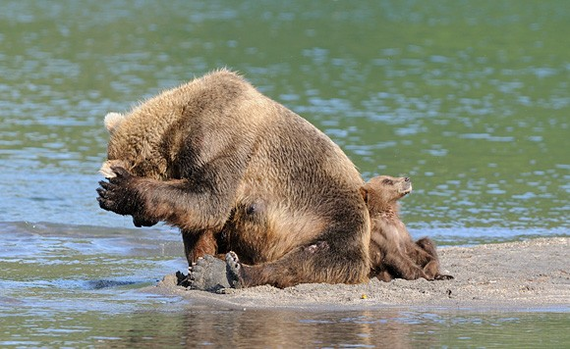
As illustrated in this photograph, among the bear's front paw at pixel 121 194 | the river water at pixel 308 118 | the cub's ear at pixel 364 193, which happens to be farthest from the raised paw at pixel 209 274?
the cub's ear at pixel 364 193

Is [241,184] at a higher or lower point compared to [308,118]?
lower

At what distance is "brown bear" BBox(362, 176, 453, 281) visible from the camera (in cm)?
1056

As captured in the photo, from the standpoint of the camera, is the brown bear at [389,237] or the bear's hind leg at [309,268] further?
the brown bear at [389,237]

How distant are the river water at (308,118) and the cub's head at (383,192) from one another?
137cm

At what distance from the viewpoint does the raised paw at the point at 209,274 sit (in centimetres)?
990

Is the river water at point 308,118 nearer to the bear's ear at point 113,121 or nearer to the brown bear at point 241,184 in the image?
the brown bear at point 241,184

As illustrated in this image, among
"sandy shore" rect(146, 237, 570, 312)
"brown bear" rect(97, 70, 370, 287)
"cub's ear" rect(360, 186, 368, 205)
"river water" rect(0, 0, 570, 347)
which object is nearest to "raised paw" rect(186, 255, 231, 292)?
"sandy shore" rect(146, 237, 570, 312)

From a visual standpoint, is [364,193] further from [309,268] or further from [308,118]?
[308,118]

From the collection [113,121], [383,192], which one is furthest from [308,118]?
[113,121]

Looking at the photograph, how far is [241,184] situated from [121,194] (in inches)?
36.9

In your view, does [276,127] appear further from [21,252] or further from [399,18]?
[399,18]

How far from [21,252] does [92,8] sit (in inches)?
1375

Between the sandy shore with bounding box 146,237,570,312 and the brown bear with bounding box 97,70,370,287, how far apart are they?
227 millimetres

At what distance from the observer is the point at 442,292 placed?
1017 cm
